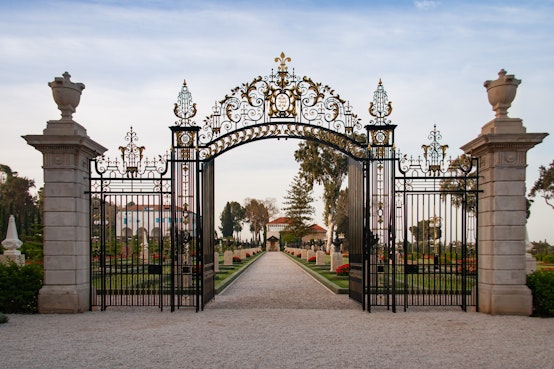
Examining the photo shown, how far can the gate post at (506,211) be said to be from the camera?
41.0ft

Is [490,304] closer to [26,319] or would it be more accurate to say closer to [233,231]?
[26,319]

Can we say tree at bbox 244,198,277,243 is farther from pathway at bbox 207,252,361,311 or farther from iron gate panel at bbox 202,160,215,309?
iron gate panel at bbox 202,160,215,309

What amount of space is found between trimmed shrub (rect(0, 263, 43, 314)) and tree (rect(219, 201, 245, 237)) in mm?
89965

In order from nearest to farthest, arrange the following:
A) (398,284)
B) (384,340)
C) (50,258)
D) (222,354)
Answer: (222,354)
(384,340)
(50,258)
(398,284)

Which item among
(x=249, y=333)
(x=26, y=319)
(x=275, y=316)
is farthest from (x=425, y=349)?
(x=26, y=319)

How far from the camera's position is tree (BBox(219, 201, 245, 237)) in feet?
346

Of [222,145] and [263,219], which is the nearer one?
[222,145]

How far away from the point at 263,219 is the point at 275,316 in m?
92.7

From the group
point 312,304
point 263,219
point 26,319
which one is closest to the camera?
point 26,319

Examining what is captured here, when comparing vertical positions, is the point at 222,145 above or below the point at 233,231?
above

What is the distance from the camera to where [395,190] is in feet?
43.6

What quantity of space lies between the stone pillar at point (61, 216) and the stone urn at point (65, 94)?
7cm

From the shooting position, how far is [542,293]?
488 inches

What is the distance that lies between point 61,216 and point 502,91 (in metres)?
10.8
